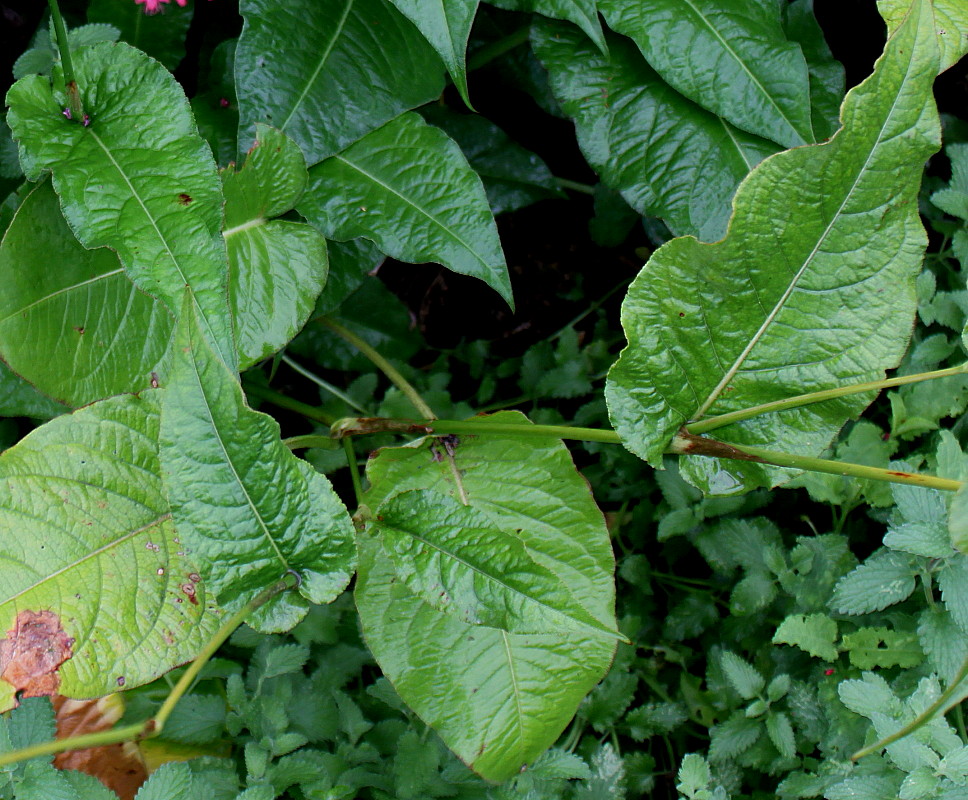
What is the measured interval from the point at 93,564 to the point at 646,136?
2.93ft

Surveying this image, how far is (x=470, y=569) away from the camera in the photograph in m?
0.74

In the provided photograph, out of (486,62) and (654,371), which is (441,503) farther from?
(486,62)

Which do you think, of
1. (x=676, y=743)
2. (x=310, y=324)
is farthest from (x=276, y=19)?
(x=676, y=743)

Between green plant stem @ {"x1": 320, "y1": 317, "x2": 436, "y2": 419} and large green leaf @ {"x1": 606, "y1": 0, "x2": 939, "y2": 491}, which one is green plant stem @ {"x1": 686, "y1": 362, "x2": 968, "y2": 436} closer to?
large green leaf @ {"x1": 606, "y1": 0, "x2": 939, "y2": 491}

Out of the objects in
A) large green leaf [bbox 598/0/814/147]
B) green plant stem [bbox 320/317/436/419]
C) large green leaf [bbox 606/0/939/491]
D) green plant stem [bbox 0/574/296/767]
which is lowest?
green plant stem [bbox 320/317/436/419]

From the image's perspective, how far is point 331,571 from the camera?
0.75 m

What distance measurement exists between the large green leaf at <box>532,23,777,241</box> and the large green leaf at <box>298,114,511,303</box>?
217mm

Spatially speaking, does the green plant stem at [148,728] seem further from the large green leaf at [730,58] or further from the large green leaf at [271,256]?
the large green leaf at [730,58]

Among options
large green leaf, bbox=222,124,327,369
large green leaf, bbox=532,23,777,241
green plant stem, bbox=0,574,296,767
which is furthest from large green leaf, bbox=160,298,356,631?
large green leaf, bbox=532,23,777,241

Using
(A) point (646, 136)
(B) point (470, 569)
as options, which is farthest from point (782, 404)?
(A) point (646, 136)

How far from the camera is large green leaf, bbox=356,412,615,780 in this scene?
0.93m

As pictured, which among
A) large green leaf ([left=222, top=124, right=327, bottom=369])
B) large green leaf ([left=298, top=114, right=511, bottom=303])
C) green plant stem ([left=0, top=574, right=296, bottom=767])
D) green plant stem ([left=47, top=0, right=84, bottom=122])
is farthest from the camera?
large green leaf ([left=298, top=114, right=511, bottom=303])

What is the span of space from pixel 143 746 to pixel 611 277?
1178mm

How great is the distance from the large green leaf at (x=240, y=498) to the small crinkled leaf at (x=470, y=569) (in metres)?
0.07
